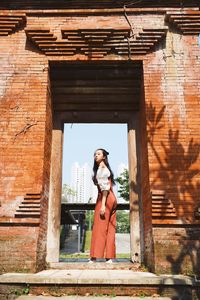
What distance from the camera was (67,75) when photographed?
618cm

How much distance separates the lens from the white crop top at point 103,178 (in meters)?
5.75

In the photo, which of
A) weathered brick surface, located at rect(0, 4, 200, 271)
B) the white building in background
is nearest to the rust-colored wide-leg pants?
weathered brick surface, located at rect(0, 4, 200, 271)

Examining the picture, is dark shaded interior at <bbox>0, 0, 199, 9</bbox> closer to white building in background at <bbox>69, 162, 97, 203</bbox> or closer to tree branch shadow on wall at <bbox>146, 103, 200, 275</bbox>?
tree branch shadow on wall at <bbox>146, 103, 200, 275</bbox>

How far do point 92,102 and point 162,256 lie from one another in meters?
3.49

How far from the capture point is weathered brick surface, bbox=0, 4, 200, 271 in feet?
16.4

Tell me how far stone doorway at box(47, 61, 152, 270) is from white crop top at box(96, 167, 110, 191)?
0.68 m

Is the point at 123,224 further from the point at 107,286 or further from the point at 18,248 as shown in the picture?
the point at 107,286

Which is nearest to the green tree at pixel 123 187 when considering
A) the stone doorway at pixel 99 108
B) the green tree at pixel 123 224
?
the stone doorway at pixel 99 108

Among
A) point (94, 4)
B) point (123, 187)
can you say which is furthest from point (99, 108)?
point (123, 187)

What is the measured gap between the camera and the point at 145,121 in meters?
5.51

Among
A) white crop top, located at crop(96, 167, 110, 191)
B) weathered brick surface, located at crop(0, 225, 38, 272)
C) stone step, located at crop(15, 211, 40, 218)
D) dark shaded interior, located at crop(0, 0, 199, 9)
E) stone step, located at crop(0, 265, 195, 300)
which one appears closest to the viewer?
stone step, located at crop(0, 265, 195, 300)

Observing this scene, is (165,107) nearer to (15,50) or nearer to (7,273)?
(15,50)

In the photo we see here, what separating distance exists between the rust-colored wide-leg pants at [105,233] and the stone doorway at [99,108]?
503 mm

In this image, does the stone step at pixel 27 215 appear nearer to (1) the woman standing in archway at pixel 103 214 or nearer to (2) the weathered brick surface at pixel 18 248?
(2) the weathered brick surface at pixel 18 248
